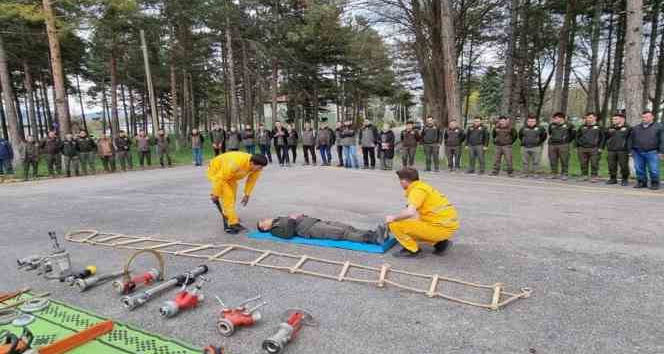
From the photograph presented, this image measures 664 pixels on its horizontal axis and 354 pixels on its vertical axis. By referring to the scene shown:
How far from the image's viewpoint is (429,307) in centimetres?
352

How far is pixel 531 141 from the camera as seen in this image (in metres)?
10.8

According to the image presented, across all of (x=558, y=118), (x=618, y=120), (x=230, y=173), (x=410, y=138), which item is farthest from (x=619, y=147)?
(x=230, y=173)

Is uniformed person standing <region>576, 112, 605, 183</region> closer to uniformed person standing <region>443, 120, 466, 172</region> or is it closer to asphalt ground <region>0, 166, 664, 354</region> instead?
asphalt ground <region>0, 166, 664, 354</region>

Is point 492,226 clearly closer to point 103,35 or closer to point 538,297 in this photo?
point 538,297

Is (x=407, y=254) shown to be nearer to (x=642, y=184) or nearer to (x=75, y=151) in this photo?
(x=642, y=184)

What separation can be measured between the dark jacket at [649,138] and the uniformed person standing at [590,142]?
3.72 feet

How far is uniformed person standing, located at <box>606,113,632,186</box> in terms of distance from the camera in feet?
29.5

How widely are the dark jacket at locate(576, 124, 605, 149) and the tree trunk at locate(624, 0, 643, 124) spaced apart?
1.12 metres

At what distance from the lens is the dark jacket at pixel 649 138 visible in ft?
27.1

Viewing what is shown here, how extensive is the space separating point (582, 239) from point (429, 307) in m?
3.08

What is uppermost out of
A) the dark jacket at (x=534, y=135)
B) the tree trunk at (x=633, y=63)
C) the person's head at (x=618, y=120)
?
the tree trunk at (x=633, y=63)

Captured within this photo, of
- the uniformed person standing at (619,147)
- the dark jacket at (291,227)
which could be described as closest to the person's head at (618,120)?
the uniformed person standing at (619,147)

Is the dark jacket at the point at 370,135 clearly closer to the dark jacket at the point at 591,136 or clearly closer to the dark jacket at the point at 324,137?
the dark jacket at the point at 324,137

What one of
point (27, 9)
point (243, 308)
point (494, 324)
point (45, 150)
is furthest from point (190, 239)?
point (27, 9)
